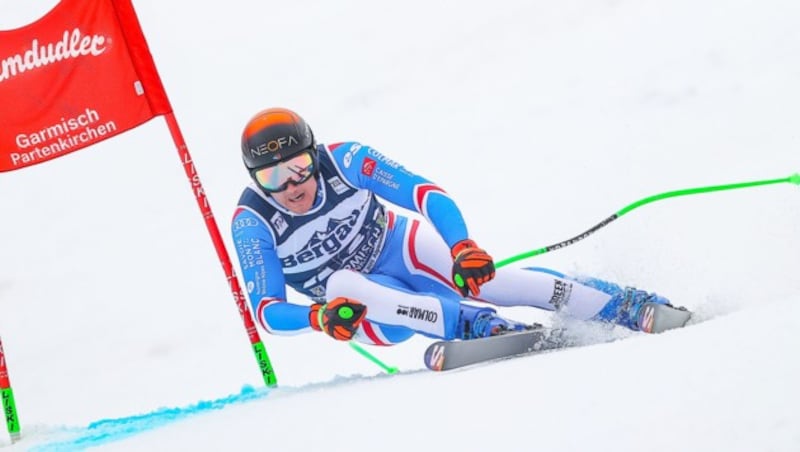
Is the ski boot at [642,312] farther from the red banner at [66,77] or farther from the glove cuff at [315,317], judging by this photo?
the red banner at [66,77]

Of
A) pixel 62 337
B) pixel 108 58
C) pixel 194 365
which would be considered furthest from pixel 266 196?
pixel 62 337

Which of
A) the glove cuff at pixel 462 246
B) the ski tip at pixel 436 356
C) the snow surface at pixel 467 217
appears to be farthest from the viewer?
the glove cuff at pixel 462 246

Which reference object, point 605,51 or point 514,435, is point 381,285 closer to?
point 514,435

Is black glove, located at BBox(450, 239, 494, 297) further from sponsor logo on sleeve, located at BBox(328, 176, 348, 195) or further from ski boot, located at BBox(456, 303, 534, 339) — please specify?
sponsor logo on sleeve, located at BBox(328, 176, 348, 195)

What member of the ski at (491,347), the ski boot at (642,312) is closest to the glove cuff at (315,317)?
the ski at (491,347)

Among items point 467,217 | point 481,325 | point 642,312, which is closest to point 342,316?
point 481,325

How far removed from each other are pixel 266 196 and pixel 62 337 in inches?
188

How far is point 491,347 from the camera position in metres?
3.92

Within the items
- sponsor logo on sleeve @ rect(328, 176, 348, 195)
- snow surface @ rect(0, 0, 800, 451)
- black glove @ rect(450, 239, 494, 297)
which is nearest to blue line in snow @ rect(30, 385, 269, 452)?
snow surface @ rect(0, 0, 800, 451)

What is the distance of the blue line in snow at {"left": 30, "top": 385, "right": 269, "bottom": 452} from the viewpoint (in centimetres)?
436

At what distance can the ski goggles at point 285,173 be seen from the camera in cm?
424

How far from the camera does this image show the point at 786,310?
2576mm

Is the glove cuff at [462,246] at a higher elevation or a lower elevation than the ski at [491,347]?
higher

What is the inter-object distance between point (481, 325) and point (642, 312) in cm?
64
